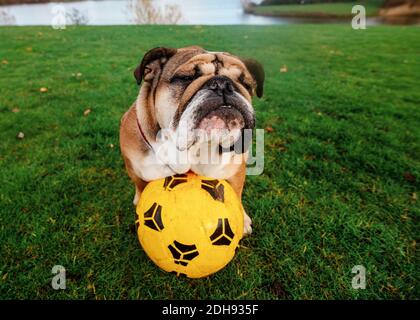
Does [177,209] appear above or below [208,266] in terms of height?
above

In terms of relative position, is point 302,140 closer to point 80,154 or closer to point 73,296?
point 80,154

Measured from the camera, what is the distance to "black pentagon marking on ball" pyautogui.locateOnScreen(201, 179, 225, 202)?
7.76ft

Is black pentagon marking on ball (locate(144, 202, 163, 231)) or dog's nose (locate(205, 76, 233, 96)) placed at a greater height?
dog's nose (locate(205, 76, 233, 96))

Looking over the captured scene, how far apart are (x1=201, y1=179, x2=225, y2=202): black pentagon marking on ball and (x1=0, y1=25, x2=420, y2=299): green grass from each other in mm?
628

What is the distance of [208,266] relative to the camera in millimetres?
2273

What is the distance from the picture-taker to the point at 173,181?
2426mm

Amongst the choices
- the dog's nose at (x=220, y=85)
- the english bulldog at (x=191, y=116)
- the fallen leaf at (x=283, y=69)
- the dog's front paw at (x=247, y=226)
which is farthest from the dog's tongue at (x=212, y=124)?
the fallen leaf at (x=283, y=69)

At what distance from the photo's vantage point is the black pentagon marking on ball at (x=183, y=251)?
2.19 m

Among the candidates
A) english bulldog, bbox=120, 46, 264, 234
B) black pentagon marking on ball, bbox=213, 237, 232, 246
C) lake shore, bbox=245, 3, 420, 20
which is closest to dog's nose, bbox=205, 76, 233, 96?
english bulldog, bbox=120, 46, 264, 234

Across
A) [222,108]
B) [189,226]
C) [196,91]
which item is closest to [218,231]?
[189,226]

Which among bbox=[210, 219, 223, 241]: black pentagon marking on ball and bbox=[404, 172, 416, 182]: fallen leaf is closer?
bbox=[210, 219, 223, 241]: black pentagon marking on ball

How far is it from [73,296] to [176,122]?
4.67 feet

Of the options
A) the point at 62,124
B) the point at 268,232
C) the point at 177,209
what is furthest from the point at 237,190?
the point at 62,124

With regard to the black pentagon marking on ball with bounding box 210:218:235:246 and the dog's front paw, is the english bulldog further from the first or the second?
the black pentagon marking on ball with bounding box 210:218:235:246
